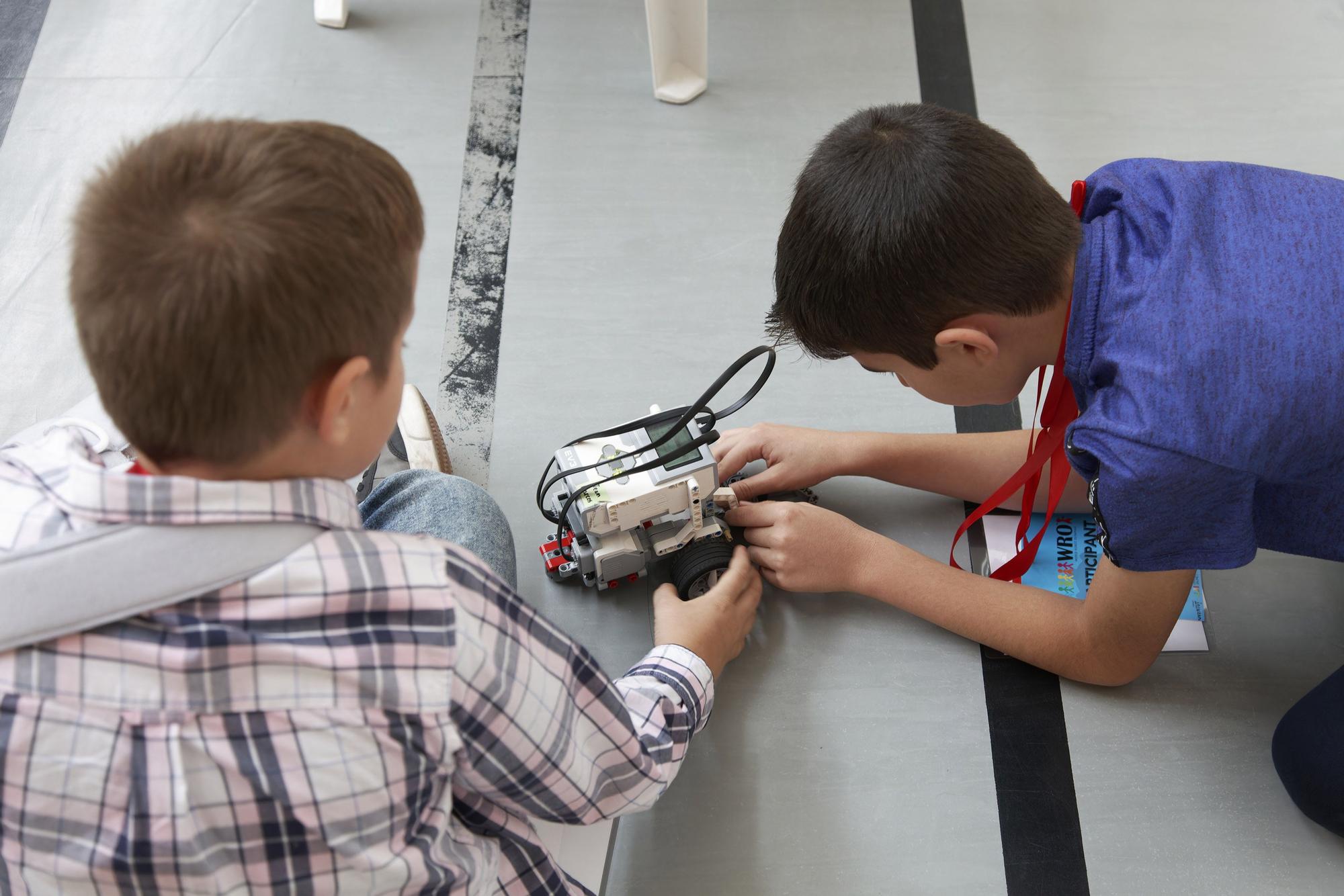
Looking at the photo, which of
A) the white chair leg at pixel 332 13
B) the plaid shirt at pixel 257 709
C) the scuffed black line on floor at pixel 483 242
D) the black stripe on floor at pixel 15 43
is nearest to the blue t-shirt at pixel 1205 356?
the plaid shirt at pixel 257 709

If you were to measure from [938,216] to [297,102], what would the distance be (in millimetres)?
1287

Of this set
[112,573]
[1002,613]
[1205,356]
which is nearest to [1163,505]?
[1205,356]

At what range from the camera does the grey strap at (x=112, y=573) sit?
625mm

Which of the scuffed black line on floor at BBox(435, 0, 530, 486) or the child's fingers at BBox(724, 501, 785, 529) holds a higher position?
the scuffed black line on floor at BBox(435, 0, 530, 486)

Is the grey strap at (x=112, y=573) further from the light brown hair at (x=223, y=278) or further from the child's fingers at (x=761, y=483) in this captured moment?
the child's fingers at (x=761, y=483)

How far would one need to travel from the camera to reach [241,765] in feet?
2.12

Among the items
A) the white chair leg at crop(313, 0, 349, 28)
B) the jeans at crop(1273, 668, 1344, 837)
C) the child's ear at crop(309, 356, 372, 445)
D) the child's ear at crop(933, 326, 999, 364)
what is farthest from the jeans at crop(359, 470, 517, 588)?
the white chair leg at crop(313, 0, 349, 28)

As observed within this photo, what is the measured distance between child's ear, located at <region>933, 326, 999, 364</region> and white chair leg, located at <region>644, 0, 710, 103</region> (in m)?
0.92

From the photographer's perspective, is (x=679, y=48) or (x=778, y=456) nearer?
(x=778, y=456)

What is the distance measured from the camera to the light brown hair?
63 centimetres

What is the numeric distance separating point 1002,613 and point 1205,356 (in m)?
0.43

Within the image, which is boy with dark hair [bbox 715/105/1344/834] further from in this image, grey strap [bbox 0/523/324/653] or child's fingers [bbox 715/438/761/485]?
grey strap [bbox 0/523/324/653]

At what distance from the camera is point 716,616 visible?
1.20 meters

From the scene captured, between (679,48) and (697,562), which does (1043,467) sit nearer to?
(697,562)
